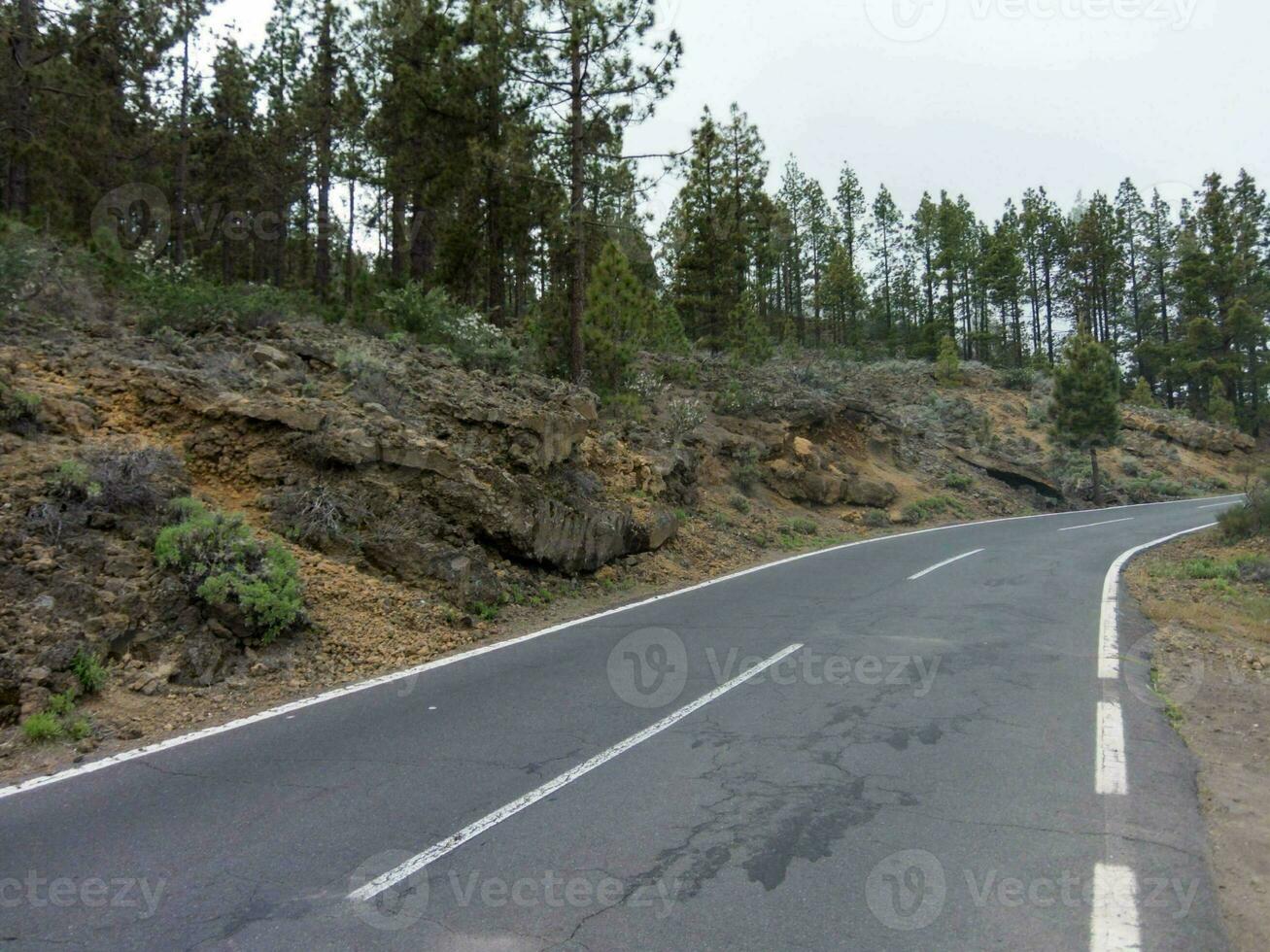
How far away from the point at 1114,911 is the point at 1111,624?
798cm

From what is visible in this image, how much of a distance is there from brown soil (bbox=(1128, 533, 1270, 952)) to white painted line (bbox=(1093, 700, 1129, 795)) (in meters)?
0.45

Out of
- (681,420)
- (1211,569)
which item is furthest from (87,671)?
(681,420)

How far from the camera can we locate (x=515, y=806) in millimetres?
5328

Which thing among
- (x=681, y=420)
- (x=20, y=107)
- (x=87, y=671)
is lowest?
(x=87, y=671)

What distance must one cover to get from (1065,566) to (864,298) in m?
48.6

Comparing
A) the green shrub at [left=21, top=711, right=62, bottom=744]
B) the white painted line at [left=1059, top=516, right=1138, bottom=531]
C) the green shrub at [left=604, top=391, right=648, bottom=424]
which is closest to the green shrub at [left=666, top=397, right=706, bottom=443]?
A: the green shrub at [left=604, top=391, right=648, bottom=424]

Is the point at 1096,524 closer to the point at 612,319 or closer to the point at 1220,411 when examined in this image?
the point at 612,319

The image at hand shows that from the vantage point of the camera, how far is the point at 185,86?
24422 mm

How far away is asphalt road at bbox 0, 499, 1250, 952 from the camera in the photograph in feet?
13.2

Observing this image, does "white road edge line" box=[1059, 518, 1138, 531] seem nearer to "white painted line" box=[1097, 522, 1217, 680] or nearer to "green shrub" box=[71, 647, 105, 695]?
"white painted line" box=[1097, 522, 1217, 680]

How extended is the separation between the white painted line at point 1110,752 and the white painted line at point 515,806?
9.89 ft

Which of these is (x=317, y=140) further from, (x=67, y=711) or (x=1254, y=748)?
(x=1254, y=748)

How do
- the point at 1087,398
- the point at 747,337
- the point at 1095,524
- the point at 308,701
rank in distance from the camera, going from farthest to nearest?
the point at 1087,398 → the point at 747,337 → the point at 1095,524 → the point at 308,701

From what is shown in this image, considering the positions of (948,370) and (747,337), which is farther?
(948,370)
